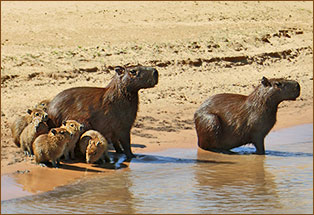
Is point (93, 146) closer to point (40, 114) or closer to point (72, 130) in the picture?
point (72, 130)

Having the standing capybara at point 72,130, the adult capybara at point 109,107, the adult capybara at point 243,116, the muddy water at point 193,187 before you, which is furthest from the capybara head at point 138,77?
the adult capybara at point 243,116

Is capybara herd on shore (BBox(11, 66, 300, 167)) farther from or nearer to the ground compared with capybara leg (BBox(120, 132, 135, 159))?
farther from the ground

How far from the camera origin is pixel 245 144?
34.8 feet

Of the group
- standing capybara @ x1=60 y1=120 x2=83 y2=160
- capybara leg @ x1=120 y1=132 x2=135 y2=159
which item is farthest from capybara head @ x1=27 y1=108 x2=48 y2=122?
capybara leg @ x1=120 y1=132 x2=135 y2=159

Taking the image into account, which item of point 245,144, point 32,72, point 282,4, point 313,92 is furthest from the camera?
point 282,4

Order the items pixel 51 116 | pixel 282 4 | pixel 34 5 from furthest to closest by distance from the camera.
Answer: pixel 282 4, pixel 34 5, pixel 51 116

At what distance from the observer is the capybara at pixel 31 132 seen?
9.27 metres

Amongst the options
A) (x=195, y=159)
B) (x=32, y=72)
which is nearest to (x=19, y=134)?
(x=195, y=159)

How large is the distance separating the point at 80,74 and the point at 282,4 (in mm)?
11227

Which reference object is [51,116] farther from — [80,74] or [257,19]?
[257,19]

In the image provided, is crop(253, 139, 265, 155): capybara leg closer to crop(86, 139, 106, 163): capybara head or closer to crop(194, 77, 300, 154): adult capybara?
crop(194, 77, 300, 154): adult capybara

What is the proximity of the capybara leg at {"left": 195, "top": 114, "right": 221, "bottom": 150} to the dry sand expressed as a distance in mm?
495

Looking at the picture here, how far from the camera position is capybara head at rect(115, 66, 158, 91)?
31.2 ft

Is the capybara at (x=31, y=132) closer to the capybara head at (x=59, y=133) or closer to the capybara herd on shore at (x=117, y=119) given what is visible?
the capybara herd on shore at (x=117, y=119)
